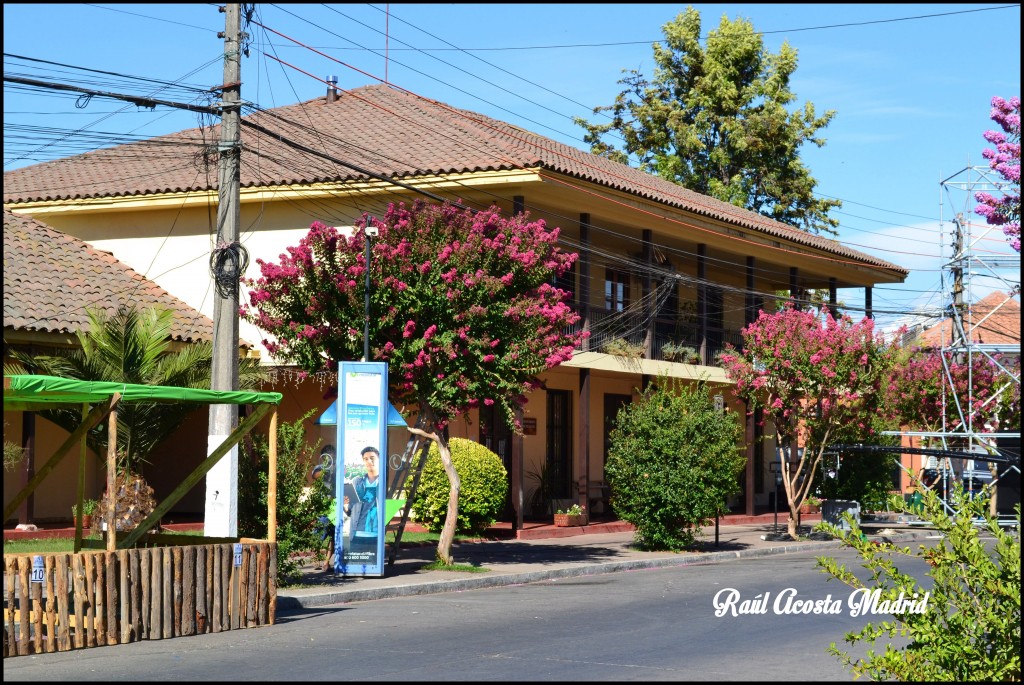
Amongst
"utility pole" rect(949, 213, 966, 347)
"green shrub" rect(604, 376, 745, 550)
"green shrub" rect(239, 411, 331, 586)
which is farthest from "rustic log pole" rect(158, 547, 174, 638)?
"utility pole" rect(949, 213, 966, 347)

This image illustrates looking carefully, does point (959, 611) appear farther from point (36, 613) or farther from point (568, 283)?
point (568, 283)

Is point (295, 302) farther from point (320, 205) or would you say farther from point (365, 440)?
point (320, 205)

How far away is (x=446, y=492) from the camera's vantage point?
21078 millimetres

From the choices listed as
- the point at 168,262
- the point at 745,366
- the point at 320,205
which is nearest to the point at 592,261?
the point at 745,366

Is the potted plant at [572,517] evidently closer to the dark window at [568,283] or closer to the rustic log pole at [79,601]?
the dark window at [568,283]

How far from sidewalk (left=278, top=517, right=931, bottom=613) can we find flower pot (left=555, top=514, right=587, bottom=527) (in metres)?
0.23

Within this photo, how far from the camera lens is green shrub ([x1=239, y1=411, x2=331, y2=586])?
47.6ft

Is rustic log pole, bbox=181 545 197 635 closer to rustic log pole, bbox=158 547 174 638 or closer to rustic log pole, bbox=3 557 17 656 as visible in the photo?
rustic log pole, bbox=158 547 174 638

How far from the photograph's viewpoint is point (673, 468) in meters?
21.2

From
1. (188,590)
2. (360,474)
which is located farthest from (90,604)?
(360,474)

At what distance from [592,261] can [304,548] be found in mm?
14002

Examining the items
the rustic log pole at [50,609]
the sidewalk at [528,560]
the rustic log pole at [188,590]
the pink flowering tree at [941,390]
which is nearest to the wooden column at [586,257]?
the sidewalk at [528,560]

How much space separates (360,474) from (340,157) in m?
9.43

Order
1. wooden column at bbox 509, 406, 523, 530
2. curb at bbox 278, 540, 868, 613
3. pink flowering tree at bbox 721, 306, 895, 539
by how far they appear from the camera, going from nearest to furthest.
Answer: curb at bbox 278, 540, 868, 613
wooden column at bbox 509, 406, 523, 530
pink flowering tree at bbox 721, 306, 895, 539
